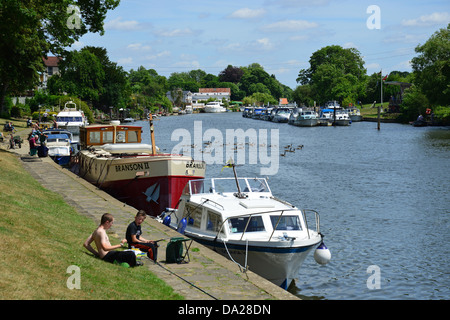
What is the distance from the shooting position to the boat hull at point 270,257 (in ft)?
57.6

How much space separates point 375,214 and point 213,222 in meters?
15.0

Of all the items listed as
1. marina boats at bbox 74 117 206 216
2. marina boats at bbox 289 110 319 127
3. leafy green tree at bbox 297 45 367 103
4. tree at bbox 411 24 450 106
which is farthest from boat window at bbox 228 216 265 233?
leafy green tree at bbox 297 45 367 103

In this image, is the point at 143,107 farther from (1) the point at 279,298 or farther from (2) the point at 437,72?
(1) the point at 279,298

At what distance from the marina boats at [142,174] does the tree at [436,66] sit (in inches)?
2980

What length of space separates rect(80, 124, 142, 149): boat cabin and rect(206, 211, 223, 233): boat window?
15.9m

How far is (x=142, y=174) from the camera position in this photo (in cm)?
2752

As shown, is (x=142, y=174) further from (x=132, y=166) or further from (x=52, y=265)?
(x=52, y=265)

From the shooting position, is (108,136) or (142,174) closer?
(142,174)

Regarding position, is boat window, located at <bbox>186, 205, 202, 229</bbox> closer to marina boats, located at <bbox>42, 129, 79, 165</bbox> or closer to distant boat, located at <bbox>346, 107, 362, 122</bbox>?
marina boats, located at <bbox>42, 129, 79, 165</bbox>

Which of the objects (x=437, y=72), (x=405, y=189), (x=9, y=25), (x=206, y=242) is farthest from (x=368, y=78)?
(x=206, y=242)

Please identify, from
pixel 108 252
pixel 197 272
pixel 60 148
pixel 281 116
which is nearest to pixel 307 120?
pixel 281 116

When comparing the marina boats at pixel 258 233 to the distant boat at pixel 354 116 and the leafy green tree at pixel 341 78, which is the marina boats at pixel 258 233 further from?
the leafy green tree at pixel 341 78

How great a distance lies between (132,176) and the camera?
28.0 m

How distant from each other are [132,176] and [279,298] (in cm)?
1612
